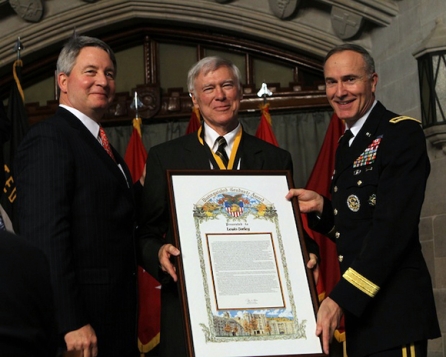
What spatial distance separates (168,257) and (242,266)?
0.25 m

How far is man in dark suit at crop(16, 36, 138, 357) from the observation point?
278 cm

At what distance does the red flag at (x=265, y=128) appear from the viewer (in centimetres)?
561

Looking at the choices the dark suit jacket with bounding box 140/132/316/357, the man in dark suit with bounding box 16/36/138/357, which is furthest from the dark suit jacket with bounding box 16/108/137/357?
the dark suit jacket with bounding box 140/132/316/357

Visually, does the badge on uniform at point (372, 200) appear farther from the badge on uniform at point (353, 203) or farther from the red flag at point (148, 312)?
the red flag at point (148, 312)

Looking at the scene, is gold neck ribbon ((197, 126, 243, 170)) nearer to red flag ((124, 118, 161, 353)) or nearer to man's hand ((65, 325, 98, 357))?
man's hand ((65, 325, 98, 357))

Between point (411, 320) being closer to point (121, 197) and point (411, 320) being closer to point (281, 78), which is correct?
point (121, 197)

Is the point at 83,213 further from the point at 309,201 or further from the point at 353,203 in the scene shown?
the point at 353,203

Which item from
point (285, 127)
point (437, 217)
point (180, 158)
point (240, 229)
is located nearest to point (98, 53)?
point (180, 158)

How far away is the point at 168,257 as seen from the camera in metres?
2.85

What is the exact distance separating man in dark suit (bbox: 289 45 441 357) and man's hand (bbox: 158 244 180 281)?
49 cm

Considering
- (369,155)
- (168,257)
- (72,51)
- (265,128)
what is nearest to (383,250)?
(369,155)

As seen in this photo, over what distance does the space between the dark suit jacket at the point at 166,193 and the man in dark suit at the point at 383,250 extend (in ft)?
1.32

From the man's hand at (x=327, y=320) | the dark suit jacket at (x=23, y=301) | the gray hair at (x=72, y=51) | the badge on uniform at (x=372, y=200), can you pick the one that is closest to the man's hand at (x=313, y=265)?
the man's hand at (x=327, y=320)

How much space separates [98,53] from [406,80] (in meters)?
2.64
